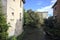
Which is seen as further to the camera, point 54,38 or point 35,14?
point 35,14

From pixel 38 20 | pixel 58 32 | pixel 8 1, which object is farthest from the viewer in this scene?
pixel 38 20

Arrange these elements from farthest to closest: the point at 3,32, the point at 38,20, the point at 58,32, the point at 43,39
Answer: the point at 38,20 < the point at 43,39 < the point at 58,32 < the point at 3,32

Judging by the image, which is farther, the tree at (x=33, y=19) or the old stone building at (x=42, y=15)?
the old stone building at (x=42, y=15)

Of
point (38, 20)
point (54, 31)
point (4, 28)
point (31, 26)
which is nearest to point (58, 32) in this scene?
point (54, 31)

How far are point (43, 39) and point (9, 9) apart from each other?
14.4 metres

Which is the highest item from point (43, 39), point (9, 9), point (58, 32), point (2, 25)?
point (9, 9)

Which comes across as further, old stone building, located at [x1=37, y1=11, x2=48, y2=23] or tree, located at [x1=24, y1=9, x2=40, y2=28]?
old stone building, located at [x1=37, y1=11, x2=48, y2=23]

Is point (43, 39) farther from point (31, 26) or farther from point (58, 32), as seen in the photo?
point (31, 26)

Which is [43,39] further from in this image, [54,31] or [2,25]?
[2,25]

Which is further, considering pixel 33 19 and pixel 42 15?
pixel 42 15

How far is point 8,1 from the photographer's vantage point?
2398cm

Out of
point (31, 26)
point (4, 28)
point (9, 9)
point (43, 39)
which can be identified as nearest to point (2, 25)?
point (4, 28)

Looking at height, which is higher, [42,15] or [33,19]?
[42,15]

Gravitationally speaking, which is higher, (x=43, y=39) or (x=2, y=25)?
(x=2, y=25)
